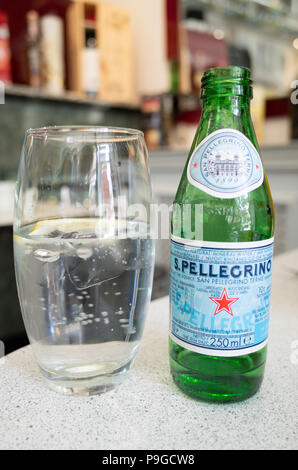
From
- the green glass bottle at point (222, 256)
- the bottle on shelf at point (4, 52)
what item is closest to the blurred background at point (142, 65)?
the bottle on shelf at point (4, 52)

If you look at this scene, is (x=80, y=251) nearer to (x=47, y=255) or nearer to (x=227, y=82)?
(x=47, y=255)

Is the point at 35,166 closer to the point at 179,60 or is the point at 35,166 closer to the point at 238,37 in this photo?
the point at 179,60

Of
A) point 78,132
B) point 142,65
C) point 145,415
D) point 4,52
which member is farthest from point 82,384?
point 142,65

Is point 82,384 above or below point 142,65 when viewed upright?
below

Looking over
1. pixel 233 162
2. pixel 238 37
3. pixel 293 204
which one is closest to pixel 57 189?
pixel 233 162

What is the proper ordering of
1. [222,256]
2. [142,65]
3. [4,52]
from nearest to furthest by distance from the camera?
[222,256] → [4,52] → [142,65]

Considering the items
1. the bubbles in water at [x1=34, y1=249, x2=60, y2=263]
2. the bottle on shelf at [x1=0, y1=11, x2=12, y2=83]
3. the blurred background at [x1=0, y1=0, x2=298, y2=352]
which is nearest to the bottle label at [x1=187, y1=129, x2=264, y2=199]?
the bubbles in water at [x1=34, y1=249, x2=60, y2=263]

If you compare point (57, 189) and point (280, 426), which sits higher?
point (57, 189)
